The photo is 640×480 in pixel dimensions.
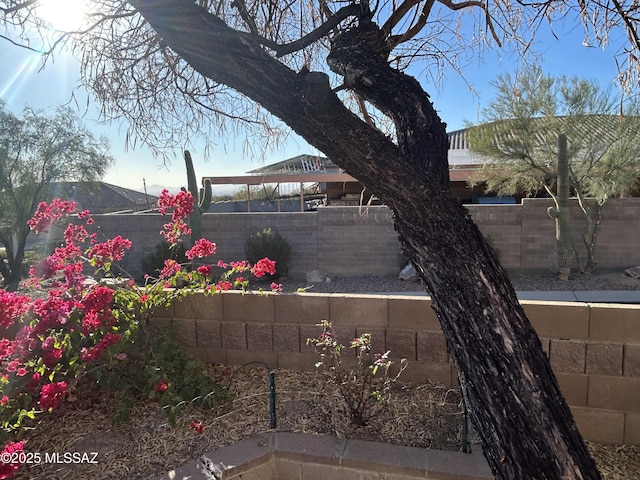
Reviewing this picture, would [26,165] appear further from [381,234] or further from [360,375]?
[360,375]

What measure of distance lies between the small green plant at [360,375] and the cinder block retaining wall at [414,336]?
0.11 meters

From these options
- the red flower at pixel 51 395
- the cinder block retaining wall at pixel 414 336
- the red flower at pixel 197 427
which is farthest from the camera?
the cinder block retaining wall at pixel 414 336

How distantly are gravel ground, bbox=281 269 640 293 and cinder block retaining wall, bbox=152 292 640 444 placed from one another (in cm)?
631

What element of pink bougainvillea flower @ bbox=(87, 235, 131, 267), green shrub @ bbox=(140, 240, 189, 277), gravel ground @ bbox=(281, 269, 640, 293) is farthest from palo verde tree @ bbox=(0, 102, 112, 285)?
pink bougainvillea flower @ bbox=(87, 235, 131, 267)

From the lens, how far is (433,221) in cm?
177

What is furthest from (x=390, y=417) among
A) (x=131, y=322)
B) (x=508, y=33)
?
(x=508, y=33)

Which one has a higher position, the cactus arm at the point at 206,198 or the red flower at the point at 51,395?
the cactus arm at the point at 206,198

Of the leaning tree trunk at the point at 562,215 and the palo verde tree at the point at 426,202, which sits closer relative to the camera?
the palo verde tree at the point at 426,202

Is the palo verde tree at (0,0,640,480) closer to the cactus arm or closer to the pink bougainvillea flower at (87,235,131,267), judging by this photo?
the pink bougainvillea flower at (87,235,131,267)

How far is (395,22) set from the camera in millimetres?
2857

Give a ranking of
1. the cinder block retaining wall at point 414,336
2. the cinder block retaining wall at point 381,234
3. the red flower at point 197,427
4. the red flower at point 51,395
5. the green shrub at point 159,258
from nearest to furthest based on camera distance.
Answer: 1. the red flower at point 51,395
2. the red flower at point 197,427
3. the cinder block retaining wall at point 414,336
4. the cinder block retaining wall at point 381,234
5. the green shrub at point 159,258

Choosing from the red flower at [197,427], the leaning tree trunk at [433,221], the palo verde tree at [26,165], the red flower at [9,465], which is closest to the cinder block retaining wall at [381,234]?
the palo verde tree at [26,165]

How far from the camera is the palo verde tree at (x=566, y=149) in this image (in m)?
10.3

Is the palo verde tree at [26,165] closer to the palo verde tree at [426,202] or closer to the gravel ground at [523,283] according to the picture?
the gravel ground at [523,283]
